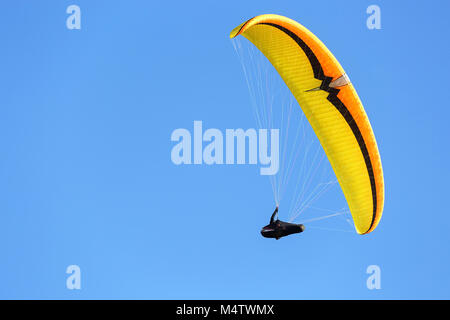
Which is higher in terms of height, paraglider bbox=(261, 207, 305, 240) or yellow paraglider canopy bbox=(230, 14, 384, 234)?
yellow paraglider canopy bbox=(230, 14, 384, 234)

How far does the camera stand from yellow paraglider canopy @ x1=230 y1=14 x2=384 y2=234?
827 inches

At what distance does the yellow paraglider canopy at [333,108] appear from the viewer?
21.0 m

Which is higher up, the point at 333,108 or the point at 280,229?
the point at 333,108

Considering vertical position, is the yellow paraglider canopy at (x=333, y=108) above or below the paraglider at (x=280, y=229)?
above

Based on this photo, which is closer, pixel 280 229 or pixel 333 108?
pixel 280 229

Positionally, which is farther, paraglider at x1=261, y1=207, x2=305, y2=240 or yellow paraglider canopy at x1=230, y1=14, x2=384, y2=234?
yellow paraglider canopy at x1=230, y1=14, x2=384, y2=234

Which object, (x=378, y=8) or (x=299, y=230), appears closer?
(x=299, y=230)

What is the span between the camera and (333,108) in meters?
21.6

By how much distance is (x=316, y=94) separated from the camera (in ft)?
71.1

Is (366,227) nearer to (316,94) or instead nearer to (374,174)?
(374,174)
